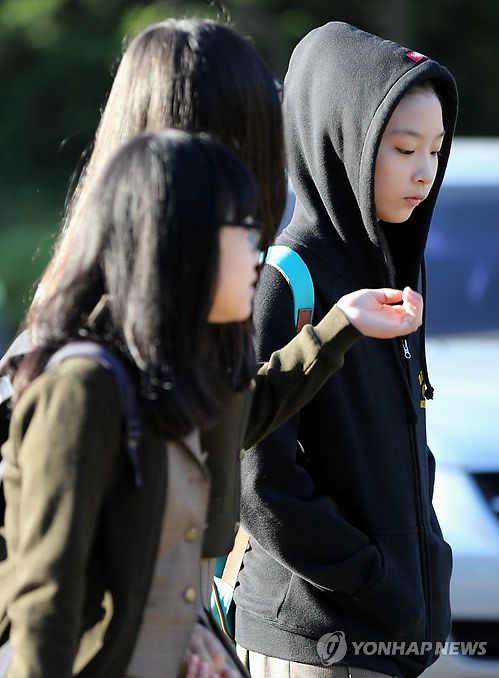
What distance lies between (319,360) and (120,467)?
1.80 ft

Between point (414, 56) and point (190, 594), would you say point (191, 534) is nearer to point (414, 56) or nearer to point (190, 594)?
point (190, 594)

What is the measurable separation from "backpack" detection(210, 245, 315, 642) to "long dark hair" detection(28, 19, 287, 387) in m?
0.43

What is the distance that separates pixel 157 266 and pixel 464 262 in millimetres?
3460

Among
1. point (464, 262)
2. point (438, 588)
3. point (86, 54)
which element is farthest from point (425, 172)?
point (86, 54)

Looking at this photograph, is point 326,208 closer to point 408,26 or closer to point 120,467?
point 120,467

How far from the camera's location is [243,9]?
1520 centimetres

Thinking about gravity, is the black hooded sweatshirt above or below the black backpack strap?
below

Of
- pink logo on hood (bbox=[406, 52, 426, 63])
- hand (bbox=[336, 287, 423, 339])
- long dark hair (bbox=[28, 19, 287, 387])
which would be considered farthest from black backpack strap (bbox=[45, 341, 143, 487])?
pink logo on hood (bbox=[406, 52, 426, 63])

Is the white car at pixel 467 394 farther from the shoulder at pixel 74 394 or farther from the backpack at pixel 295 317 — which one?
the shoulder at pixel 74 394

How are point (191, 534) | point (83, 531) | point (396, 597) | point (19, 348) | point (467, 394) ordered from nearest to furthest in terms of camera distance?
1. point (83, 531)
2. point (191, 534)
3. point (19, 348)
4. point (396, 597)
5. point (467, 394)

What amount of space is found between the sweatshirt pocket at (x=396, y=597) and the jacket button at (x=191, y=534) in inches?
30.0

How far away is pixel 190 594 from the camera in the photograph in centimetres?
191

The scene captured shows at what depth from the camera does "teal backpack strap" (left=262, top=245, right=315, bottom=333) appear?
260 cm

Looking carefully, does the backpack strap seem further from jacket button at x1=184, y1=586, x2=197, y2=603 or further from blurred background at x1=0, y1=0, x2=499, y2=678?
blurred background at x1=0, y1=0, x2=499, y2=678
